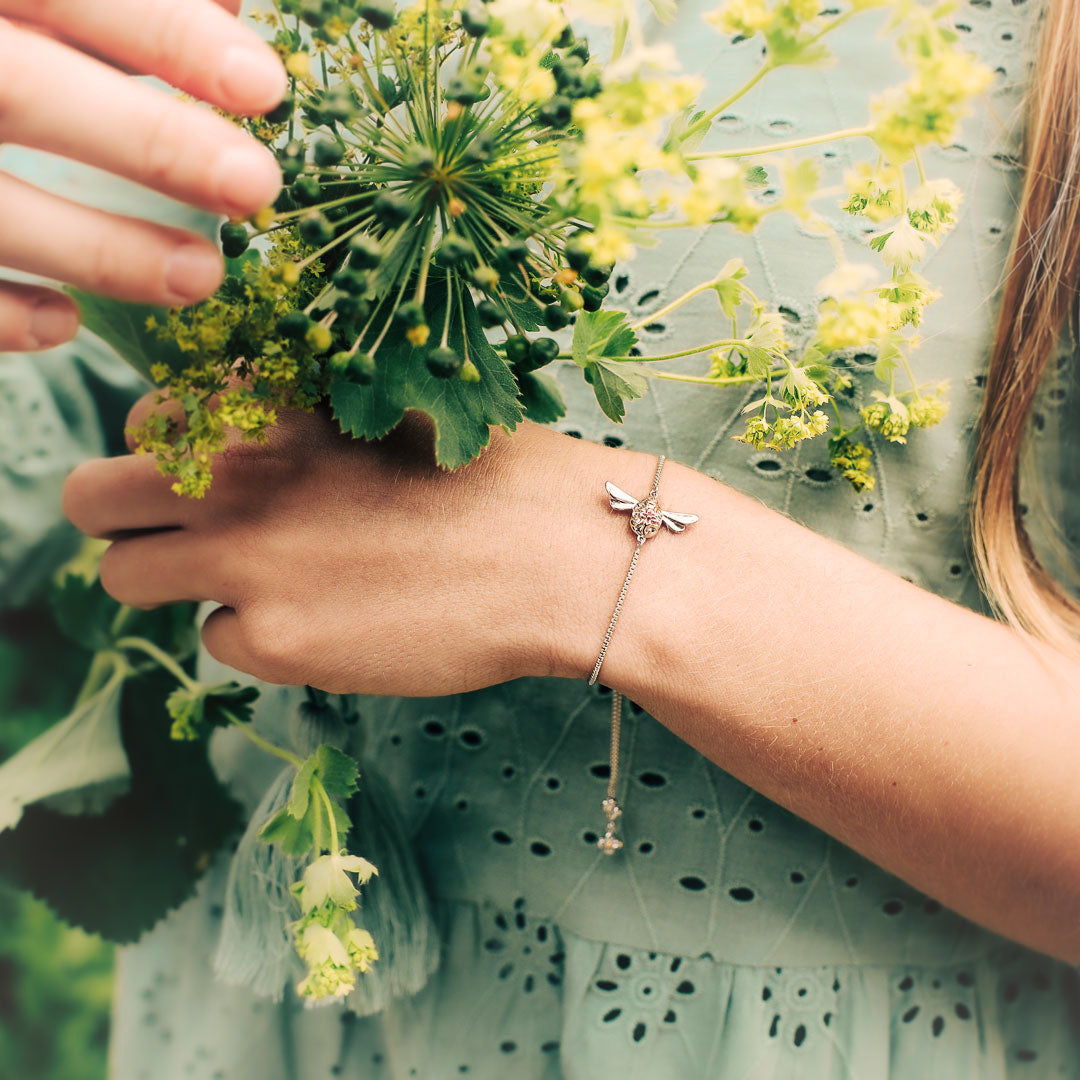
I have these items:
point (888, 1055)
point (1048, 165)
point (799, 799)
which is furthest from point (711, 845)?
point (1048, 165)

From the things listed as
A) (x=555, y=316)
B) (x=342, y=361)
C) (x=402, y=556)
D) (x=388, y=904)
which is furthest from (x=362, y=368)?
(x=388, y=904)

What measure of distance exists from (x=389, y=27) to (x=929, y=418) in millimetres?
465

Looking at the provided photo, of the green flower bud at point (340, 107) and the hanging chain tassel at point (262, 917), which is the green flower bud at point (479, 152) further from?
the hanging chain tassel at point (262, 917)

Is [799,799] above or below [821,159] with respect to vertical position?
below

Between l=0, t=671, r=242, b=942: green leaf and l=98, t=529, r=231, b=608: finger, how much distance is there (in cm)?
28

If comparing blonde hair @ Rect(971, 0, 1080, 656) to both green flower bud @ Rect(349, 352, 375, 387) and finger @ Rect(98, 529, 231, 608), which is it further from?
finger @ Rect(98, 529, 231, 608)

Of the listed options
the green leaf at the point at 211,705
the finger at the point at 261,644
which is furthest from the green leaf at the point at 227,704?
the finger at the point at 261,644

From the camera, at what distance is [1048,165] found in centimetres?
64

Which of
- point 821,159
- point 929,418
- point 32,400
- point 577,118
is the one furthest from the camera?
point 32,400

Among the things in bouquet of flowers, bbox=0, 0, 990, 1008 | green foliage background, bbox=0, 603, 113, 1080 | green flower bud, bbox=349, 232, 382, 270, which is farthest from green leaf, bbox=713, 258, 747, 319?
green foliage background, bbox=0, 603, 113, 1080

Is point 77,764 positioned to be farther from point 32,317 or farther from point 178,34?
point 178,34

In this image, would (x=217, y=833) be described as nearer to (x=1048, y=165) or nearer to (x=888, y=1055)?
(x=888, y=1055)

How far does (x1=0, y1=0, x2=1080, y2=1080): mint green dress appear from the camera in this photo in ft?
2.24

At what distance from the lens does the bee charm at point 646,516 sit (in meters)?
0.58
